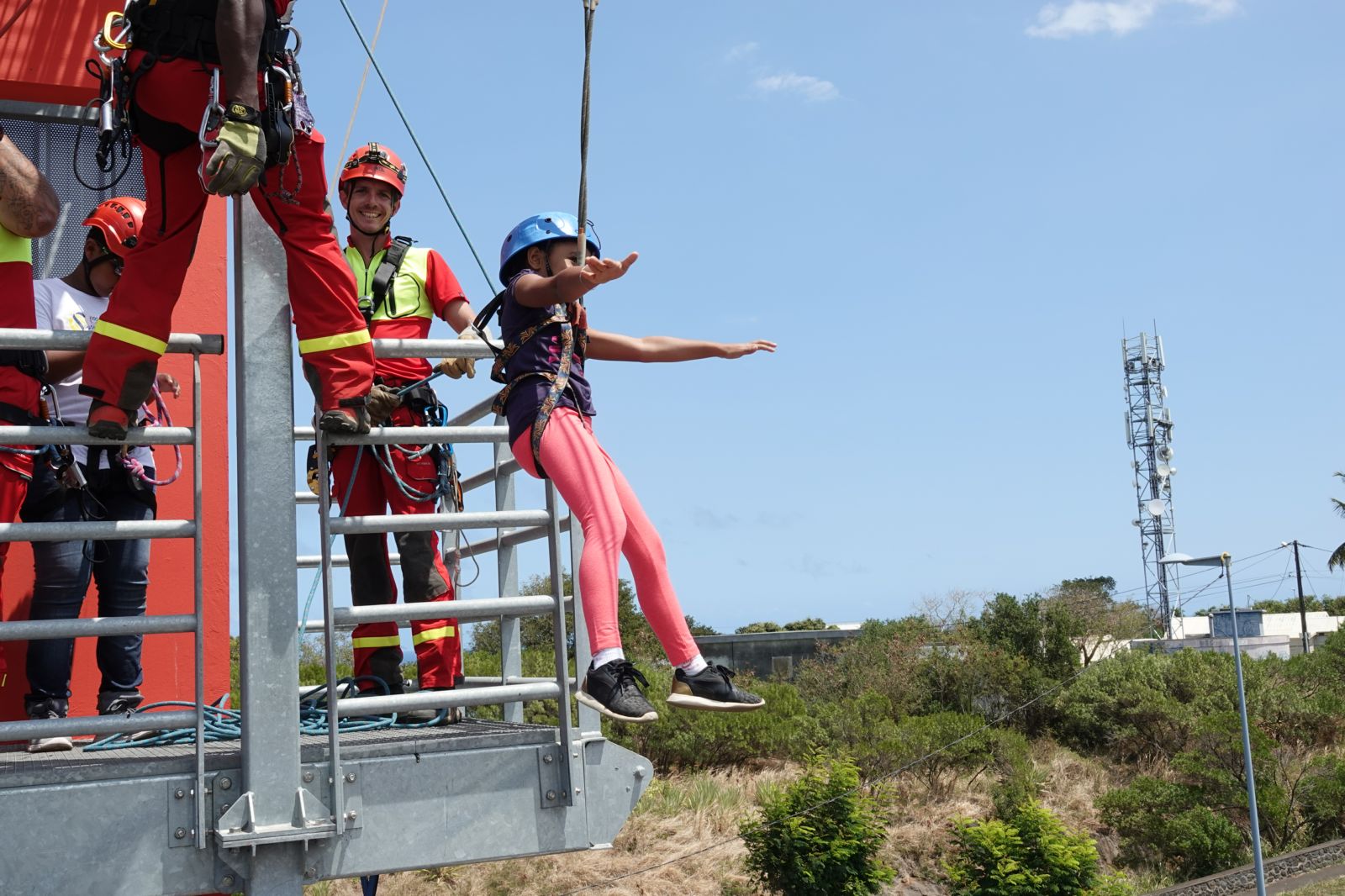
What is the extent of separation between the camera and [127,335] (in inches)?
155

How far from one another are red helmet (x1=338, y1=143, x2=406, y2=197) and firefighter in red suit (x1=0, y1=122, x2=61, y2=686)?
4.27ft

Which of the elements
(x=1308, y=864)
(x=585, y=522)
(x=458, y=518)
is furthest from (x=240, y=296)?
(x=1308, y=864)

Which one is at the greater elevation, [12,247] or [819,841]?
[12,247]

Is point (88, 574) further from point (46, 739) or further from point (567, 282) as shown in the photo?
point (567, 282)

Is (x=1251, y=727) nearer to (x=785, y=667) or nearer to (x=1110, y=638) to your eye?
(x=1110, y=638)

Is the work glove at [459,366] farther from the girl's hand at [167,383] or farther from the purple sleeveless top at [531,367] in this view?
the girl's hand at [167,383]

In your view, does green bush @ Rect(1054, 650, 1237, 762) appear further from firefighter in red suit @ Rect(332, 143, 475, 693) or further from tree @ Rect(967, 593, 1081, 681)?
firefighter in red suit @ Rect(332, 143, 475, 693)

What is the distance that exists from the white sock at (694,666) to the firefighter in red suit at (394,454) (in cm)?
144

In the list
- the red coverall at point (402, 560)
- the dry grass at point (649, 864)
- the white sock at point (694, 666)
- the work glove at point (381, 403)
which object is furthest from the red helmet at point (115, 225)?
the dry grass at point (649, 864)

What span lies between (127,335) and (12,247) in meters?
1.34

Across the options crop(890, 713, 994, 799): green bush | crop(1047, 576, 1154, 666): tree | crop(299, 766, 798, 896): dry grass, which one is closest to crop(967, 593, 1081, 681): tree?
crop(1047, 576, 1154, 666): tree

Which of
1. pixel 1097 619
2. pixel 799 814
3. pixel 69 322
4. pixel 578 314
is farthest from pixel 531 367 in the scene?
pixel 1097 619

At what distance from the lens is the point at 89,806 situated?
11.7 ft

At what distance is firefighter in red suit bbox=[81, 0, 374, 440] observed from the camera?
12.8 ft
